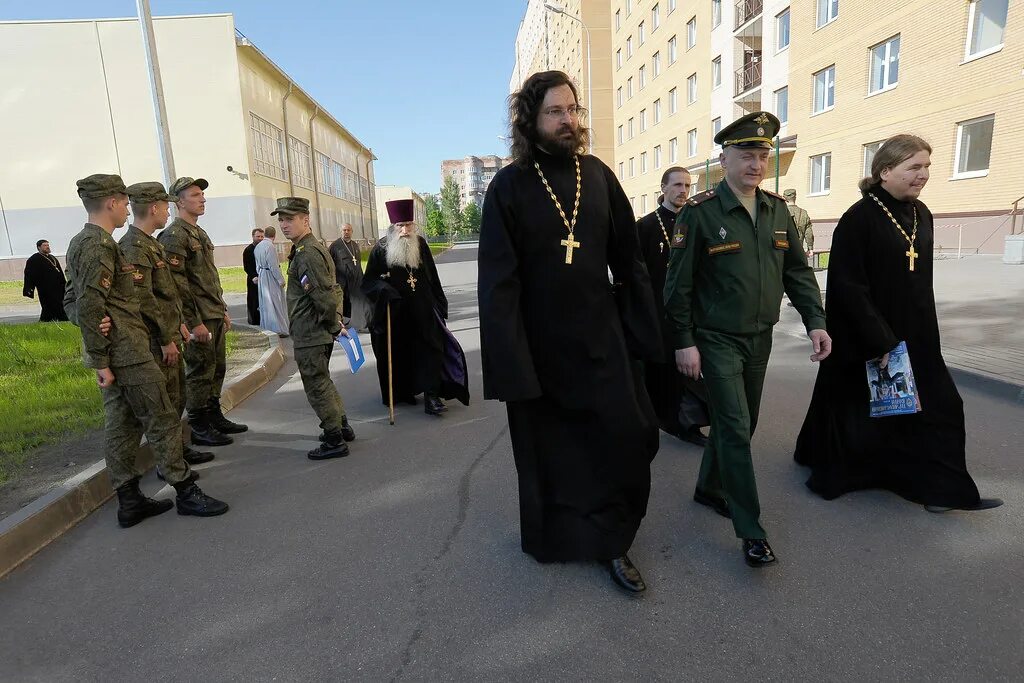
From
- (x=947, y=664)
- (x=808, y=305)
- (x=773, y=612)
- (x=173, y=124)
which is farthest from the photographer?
(x=173, y=124)

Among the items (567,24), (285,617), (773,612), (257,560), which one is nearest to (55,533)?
(257,560)

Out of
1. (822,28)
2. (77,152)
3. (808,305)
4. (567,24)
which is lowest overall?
(808,305)

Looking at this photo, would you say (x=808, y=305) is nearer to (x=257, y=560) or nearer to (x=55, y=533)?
(x=257, y=560)

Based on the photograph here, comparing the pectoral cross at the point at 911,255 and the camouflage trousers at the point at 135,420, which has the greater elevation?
the pectoral cross at the point at 911,255

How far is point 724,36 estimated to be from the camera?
102 ft

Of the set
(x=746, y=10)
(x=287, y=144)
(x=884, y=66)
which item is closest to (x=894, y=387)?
(x=884, y=66)

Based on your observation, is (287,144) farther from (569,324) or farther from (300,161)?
(569,324)

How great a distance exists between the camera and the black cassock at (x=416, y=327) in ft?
19.7

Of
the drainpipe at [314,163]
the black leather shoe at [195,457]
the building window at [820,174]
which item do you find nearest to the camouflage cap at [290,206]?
the black leather shoe at [195,457]

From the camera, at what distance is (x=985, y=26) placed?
16891 mm

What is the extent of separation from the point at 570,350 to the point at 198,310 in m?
3.81

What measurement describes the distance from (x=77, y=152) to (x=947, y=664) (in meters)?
33.2

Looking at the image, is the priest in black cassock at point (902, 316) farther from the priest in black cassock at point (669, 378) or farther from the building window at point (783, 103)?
the building window at point (783, 103)

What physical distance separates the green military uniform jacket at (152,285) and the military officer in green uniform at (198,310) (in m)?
0.75
